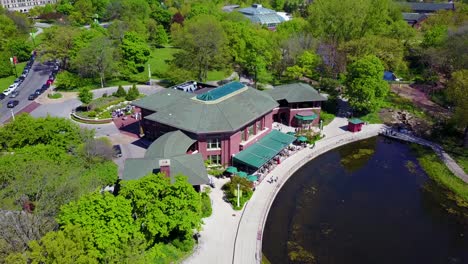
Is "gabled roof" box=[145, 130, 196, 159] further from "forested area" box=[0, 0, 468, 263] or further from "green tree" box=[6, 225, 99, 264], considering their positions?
"green tree" box=[6, 225, 99, 264]

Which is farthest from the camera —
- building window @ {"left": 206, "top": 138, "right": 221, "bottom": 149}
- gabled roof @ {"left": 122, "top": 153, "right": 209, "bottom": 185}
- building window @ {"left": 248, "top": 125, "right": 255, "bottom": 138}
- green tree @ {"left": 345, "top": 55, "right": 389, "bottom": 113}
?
green tree @ {"left": 345, "top": 55, "right": 389, "bottom": 113}

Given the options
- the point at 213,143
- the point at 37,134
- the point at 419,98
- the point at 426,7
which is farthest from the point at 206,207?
the point at 426,7

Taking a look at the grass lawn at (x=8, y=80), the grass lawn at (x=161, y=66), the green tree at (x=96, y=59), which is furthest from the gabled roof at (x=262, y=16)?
the grass lawn at (x=8, y=80)

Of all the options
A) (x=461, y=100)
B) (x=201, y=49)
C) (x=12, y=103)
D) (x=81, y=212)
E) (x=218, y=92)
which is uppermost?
(x=201, y=49)

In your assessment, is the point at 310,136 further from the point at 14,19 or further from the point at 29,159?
the point at 14,19

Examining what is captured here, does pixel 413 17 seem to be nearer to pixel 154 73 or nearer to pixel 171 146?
pixel 154 73

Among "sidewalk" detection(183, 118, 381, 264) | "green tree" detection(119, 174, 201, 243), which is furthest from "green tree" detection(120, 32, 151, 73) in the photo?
"green tree" detection(119, 174, 201, 243)

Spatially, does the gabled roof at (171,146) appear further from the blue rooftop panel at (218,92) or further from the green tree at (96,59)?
the green tree at (96,59)
